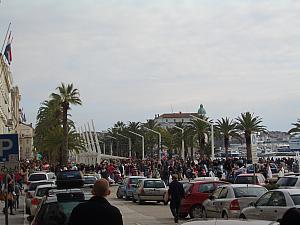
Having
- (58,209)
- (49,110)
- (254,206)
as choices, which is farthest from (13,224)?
(49,110)

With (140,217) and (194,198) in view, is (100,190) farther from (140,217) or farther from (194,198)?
(140,217)

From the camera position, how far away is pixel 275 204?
1677 centimetres

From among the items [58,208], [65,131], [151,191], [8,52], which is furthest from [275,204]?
[65,131]

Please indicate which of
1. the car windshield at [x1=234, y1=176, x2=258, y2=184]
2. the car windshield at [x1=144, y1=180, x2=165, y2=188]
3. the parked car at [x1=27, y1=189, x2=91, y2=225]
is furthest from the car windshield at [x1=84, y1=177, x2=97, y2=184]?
the parked car at [x1=27, y1=189, x2=91, y2=225]

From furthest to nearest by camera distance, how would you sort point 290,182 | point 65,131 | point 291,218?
point 65,131 < point 290,182 < point 291,218

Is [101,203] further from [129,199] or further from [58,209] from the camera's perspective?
[129,199]

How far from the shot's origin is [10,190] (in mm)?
29031

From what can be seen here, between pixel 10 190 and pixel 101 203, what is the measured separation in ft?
72.2

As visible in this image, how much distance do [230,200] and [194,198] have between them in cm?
396

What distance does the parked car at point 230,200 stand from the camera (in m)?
19.8

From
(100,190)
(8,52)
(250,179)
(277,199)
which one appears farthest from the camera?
(8,52)

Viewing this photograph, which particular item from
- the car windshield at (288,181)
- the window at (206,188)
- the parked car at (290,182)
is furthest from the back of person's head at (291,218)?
the car windshield at (288,181)

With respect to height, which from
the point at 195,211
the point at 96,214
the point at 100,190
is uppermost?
the point at 100,190

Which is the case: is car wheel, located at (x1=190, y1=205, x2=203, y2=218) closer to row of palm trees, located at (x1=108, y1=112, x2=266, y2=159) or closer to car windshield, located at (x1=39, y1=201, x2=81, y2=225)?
car windshield, located at (x1=39, y1=201, x2=81, y2=225)
